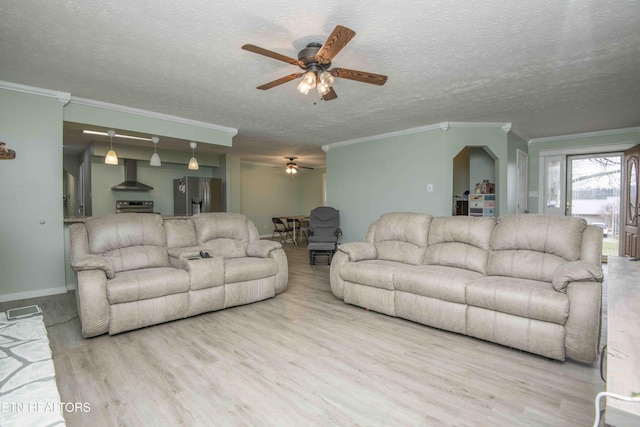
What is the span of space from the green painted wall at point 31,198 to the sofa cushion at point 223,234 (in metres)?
1.77

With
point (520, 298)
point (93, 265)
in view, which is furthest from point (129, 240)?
point (520, 298)

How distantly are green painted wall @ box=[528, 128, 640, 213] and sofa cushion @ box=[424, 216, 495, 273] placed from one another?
4.41 metres

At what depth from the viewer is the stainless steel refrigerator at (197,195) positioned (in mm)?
7645

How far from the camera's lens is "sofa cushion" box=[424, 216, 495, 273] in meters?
3.22

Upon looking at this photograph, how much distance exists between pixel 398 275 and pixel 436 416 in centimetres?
156

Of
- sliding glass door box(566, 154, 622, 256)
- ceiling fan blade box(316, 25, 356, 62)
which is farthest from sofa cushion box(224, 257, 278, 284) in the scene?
sliding glass door box(566, 154, 622, 256)

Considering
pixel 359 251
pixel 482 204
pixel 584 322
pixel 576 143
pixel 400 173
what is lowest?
pixel 584 322

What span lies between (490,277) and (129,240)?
370 cm

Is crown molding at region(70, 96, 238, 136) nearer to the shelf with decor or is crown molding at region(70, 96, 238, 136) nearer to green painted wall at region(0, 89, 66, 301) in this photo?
green painted wall at region(0, 89, 66, 301)

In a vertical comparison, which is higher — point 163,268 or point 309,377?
point 163,268

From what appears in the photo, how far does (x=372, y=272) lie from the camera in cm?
341

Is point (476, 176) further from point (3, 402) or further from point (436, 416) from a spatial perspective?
point (3, 402)

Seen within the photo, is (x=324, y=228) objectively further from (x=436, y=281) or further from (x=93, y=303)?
(x=93, y=303)

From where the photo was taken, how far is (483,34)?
260cm
